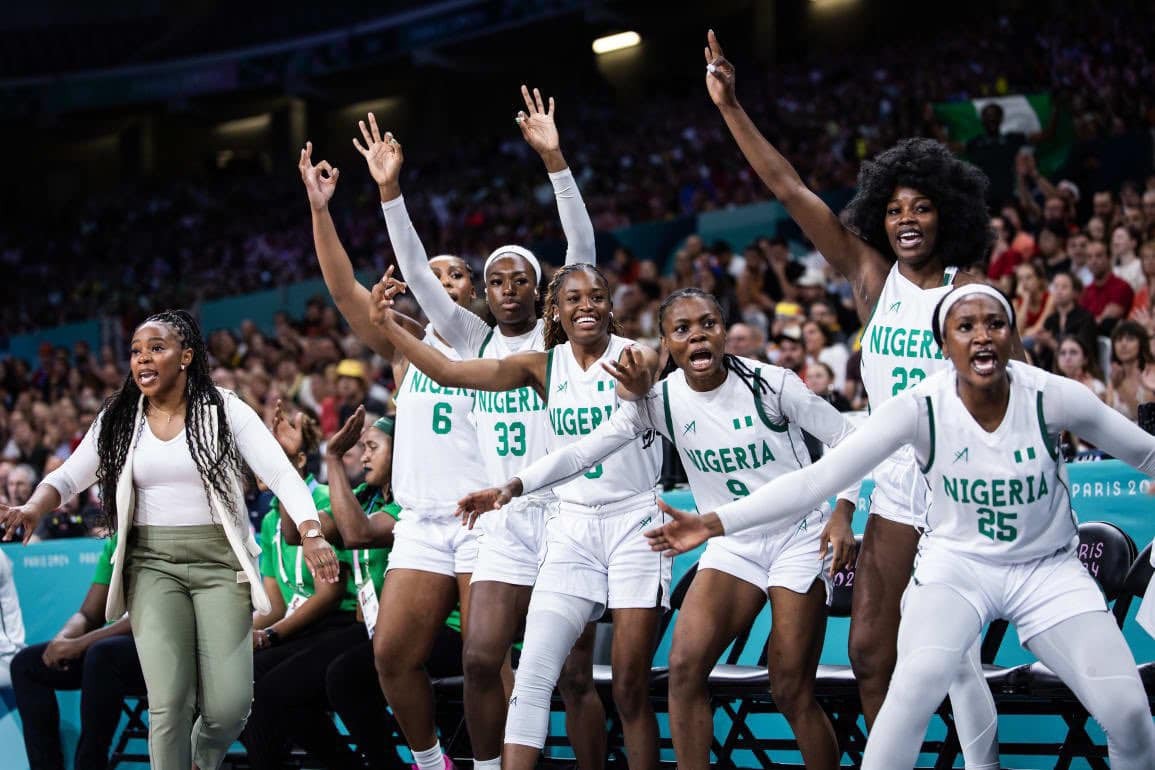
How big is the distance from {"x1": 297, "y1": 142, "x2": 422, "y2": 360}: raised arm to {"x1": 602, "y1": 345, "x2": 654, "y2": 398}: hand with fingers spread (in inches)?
52.2

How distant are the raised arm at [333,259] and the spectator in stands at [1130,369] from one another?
3747 millimetres

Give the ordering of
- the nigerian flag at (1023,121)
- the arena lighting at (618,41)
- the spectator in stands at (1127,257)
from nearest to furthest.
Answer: the spectator in stands at (1127,257)
the nigerian flag at (1023,121)
the arena lighting at (618,41)

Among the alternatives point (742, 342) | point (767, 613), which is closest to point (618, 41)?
point (742, 342)

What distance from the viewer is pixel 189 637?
17.0 ft

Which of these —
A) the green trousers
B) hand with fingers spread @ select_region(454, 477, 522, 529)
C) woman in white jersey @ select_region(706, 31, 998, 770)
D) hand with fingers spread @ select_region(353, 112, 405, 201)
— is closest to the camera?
woman in white jersey @ select_region(706, 31, 998, 770)

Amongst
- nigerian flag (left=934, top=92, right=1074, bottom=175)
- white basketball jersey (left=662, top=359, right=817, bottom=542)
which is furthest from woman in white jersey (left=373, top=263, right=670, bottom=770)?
nigerian flag (left=934, top=92, right=1074, bottom=175)

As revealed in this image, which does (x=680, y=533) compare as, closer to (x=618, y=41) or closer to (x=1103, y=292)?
(x=1103, y=292)

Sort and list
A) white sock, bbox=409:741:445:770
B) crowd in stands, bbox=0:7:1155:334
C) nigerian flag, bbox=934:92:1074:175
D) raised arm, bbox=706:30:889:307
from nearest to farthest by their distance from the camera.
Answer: raised arm, bbox=706:30:889:307, white sock, bbox=409:741:445:770, nigerian flag, bbox=934:92:1074:175, crowd in stands, bbox=0:7:1155:334

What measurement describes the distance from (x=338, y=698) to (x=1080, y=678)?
338 cm

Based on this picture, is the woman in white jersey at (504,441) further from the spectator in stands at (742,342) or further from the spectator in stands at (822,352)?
the spectator in stands at (822,352)

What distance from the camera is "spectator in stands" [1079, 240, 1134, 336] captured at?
855cm

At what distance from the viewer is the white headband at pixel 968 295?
4094 millimetres

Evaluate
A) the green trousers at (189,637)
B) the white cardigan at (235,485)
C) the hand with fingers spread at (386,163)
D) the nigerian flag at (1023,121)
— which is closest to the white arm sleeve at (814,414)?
the white cardigan at (235,485)

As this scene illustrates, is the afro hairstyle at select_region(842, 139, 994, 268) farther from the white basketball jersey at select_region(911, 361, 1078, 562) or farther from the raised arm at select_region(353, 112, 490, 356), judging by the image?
the raised arm at select_region(353, 112, 490, 356)
